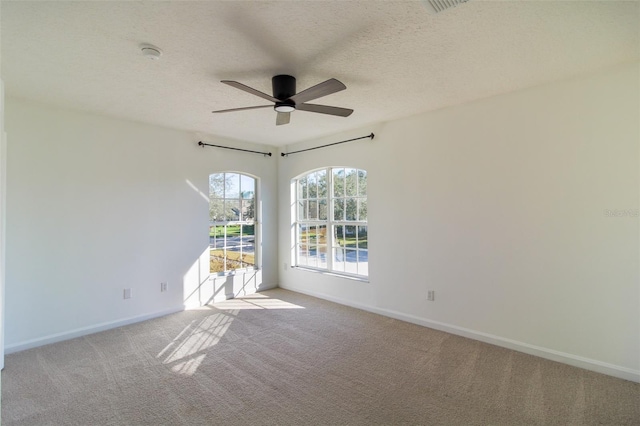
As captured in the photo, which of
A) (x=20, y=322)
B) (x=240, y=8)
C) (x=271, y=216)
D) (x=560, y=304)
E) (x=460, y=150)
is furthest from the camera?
(x=271, y=216)

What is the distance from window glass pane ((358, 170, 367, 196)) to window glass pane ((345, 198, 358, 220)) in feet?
0.58

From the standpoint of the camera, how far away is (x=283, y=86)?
9.11 ft

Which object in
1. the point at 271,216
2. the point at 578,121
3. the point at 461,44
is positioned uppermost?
the point at 461,44

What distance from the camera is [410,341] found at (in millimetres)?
3494

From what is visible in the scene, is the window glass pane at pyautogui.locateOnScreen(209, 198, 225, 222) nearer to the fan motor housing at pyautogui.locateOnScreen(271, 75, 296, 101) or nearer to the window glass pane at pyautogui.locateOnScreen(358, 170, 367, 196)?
the window glass pane at pyautogui.locateOnScreen(358, 170, 367, 196)

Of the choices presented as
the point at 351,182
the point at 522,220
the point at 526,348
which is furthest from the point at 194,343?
the point at 522,220

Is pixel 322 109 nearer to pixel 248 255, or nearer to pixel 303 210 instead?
pixel 303 210

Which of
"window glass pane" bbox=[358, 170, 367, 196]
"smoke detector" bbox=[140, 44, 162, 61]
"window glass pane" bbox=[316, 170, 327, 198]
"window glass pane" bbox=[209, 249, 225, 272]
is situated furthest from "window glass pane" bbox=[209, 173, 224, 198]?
"smoke detector" bbox=[140, 44, 162, 61]

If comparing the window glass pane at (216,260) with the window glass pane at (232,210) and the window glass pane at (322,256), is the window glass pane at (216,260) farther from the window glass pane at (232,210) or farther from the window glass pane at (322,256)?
the window glass pane at (322,256)

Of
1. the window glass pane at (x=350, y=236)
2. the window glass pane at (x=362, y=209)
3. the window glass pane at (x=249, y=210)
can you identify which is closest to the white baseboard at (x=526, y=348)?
the window glass pane at (x=350, y=236)

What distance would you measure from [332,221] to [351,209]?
427 mm

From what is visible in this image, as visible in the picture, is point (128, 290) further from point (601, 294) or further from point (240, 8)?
point (601, 294)

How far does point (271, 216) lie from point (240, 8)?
4.15 m

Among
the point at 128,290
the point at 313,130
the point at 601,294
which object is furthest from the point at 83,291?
the point at 601,294
